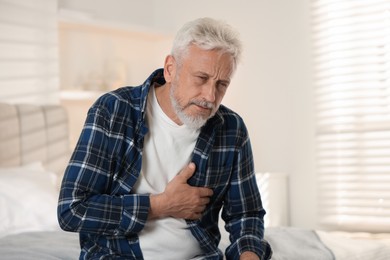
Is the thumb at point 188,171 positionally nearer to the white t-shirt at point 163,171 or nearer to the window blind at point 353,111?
the white t-shirt at point 163,171

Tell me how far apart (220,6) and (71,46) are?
46.0 inches

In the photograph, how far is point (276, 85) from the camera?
461 cm

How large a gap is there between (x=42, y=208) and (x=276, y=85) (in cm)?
215

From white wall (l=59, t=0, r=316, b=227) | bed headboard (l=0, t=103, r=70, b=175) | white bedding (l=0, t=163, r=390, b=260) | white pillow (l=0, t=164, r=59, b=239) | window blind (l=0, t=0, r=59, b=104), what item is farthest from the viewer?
white wall (l=59, t=0, r=316, b=227)

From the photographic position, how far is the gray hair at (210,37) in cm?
174

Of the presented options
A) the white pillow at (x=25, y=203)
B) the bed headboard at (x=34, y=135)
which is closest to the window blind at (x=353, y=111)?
the bed headboard at (x=34, y=135)

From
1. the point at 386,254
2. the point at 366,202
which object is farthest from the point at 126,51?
the point at 386,254

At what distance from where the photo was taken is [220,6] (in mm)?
4883

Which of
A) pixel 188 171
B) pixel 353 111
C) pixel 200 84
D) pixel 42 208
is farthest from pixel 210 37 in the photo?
pixel 353 111

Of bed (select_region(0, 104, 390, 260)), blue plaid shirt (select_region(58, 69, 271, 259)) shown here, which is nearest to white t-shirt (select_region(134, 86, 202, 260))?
blue plaid shirt (select_region(58, 69, 271, 259))

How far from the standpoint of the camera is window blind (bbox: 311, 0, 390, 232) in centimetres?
420

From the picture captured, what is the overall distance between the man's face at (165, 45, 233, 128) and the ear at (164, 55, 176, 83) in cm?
4

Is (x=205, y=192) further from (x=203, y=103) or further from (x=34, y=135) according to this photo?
(x=34, y=135)

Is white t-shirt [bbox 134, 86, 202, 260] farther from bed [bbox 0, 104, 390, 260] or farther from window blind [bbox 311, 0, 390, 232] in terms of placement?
window blind [bbox 311, 0, 390, 232]
